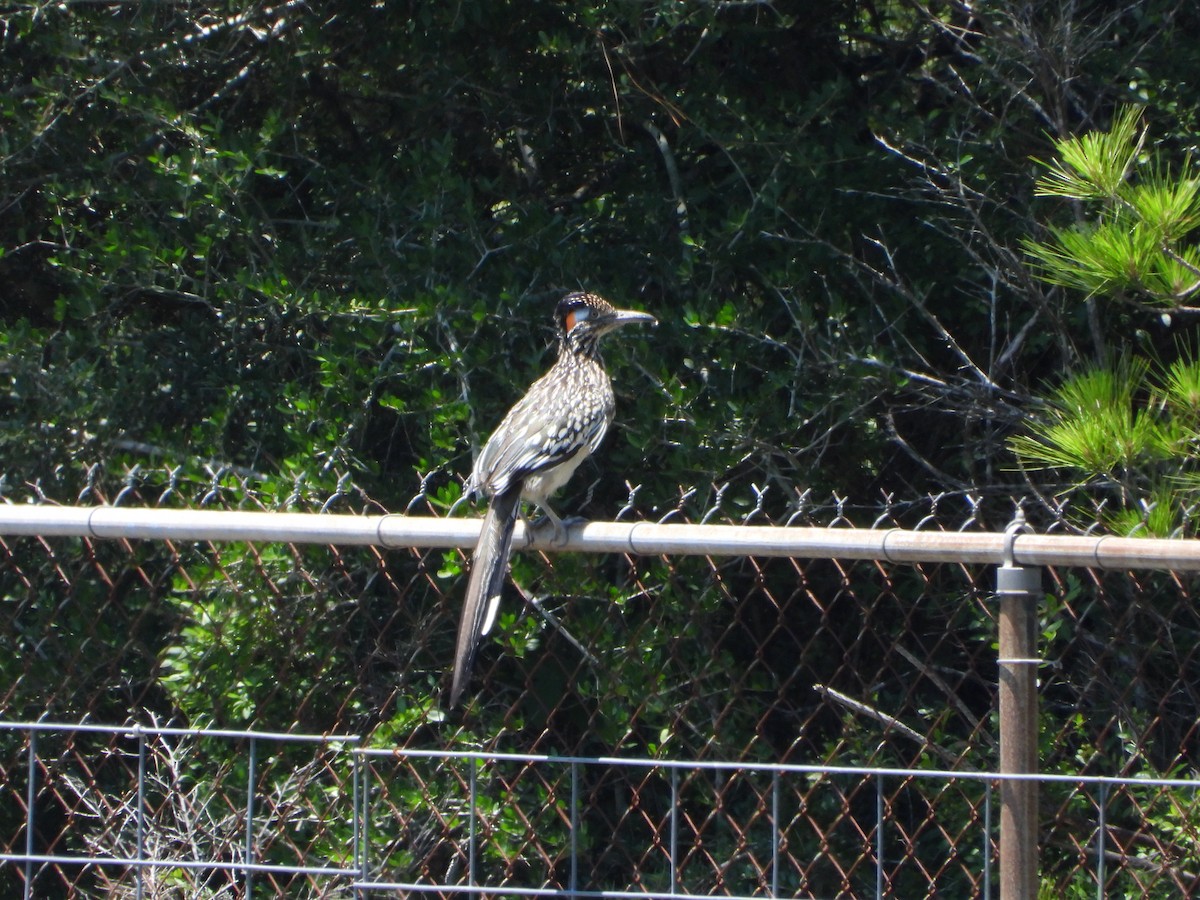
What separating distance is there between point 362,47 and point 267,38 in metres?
0.42

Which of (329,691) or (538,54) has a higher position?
(538,54)

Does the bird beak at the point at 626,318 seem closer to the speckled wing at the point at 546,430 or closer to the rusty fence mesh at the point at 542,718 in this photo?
the speckled wing at the point at 546,430

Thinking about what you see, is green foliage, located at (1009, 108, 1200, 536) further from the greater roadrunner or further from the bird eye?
the bird eye

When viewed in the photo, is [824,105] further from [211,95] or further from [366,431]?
[211,95]

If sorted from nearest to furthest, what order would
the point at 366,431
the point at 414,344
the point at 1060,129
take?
the point at 1060,129
the point at 414,344
the point at 366,431

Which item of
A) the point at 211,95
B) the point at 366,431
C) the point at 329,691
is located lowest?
the point at 329,691

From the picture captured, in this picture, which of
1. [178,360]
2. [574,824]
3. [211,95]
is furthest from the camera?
[211,95]

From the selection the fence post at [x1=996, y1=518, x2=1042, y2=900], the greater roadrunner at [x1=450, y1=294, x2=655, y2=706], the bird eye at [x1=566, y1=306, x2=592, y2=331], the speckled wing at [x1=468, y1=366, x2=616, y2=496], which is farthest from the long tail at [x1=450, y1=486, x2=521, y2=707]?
the bird eye at [x1=566, y1=306, x2=592, y2=331]

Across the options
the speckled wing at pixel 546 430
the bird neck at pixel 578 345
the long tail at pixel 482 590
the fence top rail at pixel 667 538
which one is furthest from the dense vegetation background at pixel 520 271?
the fence top rail at pixel 667 538

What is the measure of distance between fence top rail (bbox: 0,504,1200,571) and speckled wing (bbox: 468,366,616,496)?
0.43 metres

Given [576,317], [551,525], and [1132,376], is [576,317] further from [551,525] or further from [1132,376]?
[1132,376]

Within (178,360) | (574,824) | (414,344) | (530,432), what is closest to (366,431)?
(414,344)

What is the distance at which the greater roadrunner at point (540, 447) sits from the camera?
3180 millimetres

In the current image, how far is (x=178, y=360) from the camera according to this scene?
6262 millimetres
